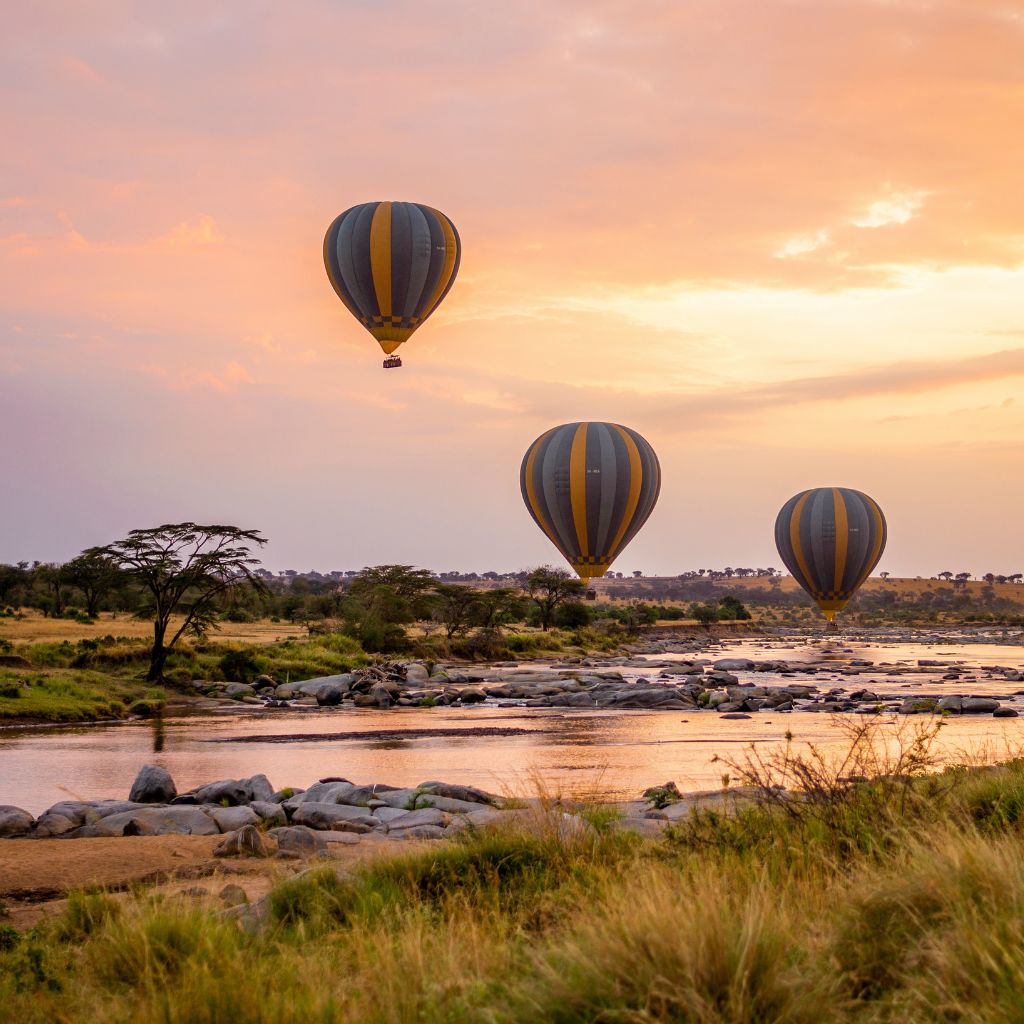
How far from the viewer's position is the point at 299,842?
12531mm

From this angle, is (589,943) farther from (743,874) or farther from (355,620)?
(355,620)

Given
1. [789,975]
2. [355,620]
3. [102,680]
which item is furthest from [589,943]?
[355,620]

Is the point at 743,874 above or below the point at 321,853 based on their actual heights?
above

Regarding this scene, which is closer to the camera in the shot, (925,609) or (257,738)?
(257,738)

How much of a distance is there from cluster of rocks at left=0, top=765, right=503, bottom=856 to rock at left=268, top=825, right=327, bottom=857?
1cm

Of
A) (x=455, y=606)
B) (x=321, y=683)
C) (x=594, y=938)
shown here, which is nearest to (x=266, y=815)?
(x=594, y=938)

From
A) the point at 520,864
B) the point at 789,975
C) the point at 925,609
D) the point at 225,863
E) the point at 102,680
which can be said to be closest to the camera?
the point at 789,975

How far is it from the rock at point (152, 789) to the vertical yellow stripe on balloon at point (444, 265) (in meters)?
26.5

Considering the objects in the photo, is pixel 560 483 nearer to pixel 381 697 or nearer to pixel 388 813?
pixel 381 697

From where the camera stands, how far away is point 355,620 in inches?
2404

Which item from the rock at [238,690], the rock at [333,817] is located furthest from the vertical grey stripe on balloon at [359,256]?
the rock at [333,817]

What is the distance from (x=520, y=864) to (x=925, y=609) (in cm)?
17371

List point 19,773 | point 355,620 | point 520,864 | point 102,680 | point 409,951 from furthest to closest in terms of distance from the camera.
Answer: point 355,620, point 102,680, point 19,773, point 520,864, point 409,951

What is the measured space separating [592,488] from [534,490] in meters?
3.27
